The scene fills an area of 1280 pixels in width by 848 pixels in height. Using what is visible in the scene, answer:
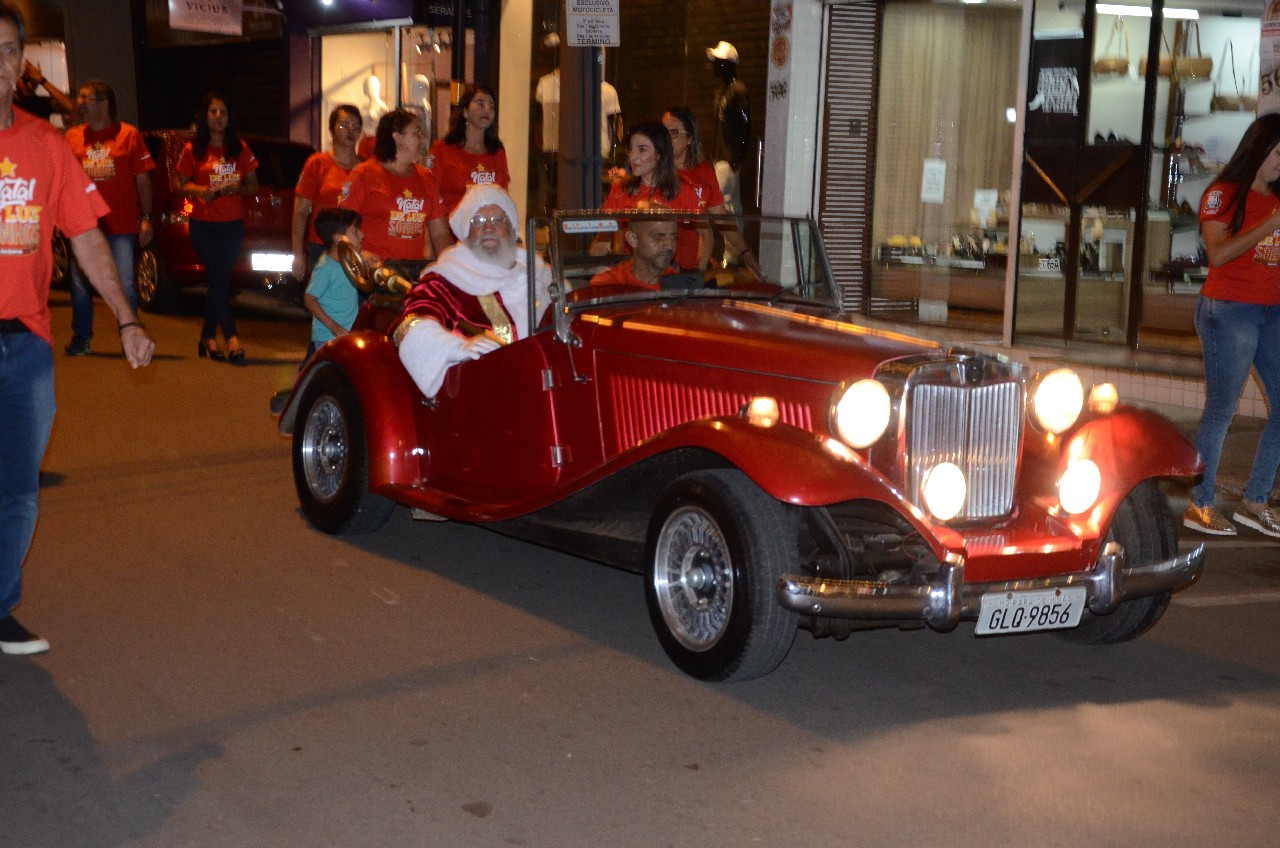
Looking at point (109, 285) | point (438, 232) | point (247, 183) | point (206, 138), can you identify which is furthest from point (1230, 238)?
point (206, 138)

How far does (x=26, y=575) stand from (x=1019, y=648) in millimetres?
3979

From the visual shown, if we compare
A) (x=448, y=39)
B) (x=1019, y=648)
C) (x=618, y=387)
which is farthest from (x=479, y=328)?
(x=448, y=39)

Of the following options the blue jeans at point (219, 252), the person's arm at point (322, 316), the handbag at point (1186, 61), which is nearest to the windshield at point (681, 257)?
the person's arm at point (322, 316)

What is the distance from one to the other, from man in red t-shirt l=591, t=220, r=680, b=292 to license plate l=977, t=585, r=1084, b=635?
2.12 m

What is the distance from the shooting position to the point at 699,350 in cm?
550

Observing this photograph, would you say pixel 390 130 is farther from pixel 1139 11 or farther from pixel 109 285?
pixel 1139 11

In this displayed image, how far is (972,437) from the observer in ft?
16.7

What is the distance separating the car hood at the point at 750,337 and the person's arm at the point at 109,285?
169 centimetres

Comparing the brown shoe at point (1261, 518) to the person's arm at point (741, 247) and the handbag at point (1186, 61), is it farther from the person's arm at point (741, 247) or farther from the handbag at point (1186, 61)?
the handbag at point (1186, 61)

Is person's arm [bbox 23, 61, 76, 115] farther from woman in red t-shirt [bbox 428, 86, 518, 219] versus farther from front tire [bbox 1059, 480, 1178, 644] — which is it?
front tire [bbox 1059, 480, 1178, 644]

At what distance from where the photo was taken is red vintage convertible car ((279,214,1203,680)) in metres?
4.80

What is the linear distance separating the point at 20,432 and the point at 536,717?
197cm

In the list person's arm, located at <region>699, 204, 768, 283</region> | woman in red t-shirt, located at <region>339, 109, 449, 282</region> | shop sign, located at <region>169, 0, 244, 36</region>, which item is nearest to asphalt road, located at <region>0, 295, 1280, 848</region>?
person's arm, located at <region>699, 204, 768, 283</region>

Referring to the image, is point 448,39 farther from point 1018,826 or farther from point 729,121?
point 1018,826
